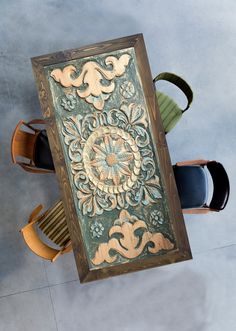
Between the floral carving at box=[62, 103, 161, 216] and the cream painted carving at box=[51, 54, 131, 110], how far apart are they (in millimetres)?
132

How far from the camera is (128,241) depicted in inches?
116

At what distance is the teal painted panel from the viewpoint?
2.96 meters

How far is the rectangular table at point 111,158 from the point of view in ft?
9.69

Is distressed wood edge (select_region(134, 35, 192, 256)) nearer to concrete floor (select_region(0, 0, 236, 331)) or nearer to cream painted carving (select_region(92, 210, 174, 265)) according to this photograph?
cream painted carving (select_region(92, 210, 174, 265))

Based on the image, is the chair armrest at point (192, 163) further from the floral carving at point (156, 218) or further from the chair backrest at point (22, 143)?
the chair backrest at point (22, 143)

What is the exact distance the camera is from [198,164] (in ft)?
11.3

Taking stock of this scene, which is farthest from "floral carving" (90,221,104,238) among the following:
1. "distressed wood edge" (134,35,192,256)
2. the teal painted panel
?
"distressed wood edge" (134,35,192,256)

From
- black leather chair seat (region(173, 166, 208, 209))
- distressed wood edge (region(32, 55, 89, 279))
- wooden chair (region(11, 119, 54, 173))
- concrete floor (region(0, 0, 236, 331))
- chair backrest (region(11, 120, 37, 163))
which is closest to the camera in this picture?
distressed wood edge (region(32, 55, 89, 279))

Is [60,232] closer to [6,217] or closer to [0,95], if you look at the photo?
[6,217]

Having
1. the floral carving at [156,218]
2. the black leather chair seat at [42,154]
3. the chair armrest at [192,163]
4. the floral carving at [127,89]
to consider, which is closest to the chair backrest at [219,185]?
the chair armrest at [192,163]

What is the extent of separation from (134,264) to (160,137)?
3.19ft

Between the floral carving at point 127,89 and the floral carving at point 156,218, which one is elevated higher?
the floral carving at point 127,89

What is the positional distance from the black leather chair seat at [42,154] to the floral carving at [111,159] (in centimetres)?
46

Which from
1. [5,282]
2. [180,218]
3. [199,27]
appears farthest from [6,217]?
[199,27]
